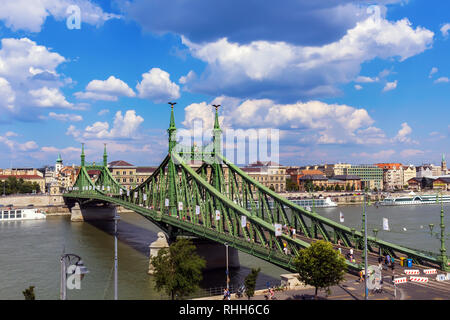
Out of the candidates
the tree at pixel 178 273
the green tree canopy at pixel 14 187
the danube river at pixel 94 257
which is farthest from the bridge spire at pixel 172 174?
the green tree canopy at pixel 14 187

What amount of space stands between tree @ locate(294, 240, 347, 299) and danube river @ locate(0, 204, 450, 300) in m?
10.7

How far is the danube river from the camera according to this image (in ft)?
122

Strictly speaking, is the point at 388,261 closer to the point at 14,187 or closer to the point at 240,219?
the point at 240,219

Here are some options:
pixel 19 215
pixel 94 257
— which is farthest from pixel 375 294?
pixel 19 215

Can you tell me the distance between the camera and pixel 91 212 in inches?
3920

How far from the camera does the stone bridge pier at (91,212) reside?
97.8m

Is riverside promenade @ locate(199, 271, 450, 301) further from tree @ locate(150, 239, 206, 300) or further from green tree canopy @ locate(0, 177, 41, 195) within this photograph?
green tree canopy @ locate(0, 177, 41, 195)

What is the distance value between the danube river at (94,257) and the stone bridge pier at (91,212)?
8478 millimetres

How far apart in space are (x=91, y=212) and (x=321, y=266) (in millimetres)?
83564

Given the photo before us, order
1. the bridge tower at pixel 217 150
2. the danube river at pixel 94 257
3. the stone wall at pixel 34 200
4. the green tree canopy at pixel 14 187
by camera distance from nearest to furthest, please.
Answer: the danube river at pixel 94 257, the bridge tower at pixel 217 150, the stone wall at pixel 34 200, the green tree canopy at pixel 14 187

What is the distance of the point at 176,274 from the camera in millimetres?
26812

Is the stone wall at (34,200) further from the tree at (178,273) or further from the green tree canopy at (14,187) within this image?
the tree at (178,273)

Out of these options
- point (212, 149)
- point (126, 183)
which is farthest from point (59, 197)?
point (212, 149)

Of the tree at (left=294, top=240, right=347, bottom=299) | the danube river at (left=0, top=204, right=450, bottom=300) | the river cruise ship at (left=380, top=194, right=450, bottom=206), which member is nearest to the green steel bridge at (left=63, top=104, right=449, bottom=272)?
the tree at (left=294, top=240, right=347, bottom=299)
